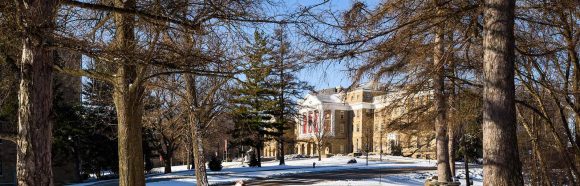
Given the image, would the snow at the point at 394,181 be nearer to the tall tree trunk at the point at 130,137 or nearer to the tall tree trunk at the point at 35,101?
the tall tree trunk at the point at 130,137

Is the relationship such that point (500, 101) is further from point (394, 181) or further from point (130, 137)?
point (394, 181)

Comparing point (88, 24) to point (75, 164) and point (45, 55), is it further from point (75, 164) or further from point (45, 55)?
point (75, 164)

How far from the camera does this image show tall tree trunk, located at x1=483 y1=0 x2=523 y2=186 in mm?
7270

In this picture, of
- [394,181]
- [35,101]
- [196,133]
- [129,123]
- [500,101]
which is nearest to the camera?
[35,101]

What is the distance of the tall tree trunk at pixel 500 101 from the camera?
727 cm

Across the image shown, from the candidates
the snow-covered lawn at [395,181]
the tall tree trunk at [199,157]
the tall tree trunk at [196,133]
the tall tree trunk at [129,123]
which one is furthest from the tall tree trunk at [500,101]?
the snow-covered lawn at [395,181]

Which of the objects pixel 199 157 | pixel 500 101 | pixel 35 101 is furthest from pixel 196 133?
pixel 500 101

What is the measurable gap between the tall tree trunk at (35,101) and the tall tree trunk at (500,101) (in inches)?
195

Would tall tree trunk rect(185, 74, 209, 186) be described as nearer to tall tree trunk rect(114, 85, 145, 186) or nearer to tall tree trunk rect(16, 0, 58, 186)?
tall tree trunk rect(114, 85, 145, 186)

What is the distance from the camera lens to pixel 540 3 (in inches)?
402

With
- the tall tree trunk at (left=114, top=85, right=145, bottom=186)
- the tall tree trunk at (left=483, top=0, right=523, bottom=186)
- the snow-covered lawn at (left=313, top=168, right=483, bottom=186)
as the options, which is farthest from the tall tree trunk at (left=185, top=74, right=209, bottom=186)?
the snow-covered lawn at (left=313, top=168, right=483, bottom=186)

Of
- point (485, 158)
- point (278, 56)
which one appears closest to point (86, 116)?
point (278, 56)

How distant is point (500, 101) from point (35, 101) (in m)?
5.17

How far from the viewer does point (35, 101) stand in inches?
254
